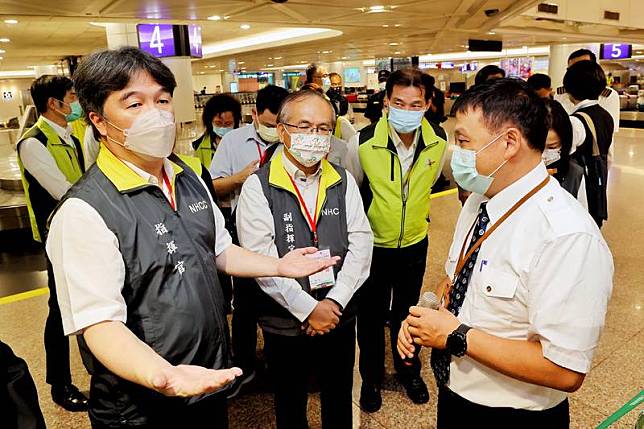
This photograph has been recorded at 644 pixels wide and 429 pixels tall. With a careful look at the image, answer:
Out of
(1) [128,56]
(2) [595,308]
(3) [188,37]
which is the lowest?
(2) [595,308]

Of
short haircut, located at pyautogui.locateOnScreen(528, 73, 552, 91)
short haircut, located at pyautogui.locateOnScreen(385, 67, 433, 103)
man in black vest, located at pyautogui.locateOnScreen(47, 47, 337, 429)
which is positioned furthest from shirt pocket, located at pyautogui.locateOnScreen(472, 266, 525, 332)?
short haircut, located at pyautogui.locateOnScreen(528, 73, 552, 91)

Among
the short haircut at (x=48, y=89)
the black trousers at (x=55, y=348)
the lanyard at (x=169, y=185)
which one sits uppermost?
the short haircut at (x=48, y=89)

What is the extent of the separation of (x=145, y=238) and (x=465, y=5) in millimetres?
7115

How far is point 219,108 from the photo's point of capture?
3.63 metres

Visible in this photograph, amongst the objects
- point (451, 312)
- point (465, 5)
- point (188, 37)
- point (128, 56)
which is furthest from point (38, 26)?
point (451, 312)

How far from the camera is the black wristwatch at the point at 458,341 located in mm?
1218

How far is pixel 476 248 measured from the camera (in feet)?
4.36

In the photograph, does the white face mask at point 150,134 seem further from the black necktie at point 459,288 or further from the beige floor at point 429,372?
the beige floor at point 429,372

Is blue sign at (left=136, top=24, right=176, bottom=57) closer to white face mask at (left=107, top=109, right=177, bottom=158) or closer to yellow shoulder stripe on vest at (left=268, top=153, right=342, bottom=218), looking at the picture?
yellow shoulder stripe on vest at (left=268, top=153, right=342, bottom=218)

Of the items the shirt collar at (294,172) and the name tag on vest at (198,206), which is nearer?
the name tag on vest at (198,206)

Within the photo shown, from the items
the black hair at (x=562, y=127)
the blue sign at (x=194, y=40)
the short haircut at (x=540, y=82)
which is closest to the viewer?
the black hair at (x=562, y=127)

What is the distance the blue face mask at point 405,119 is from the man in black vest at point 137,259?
3.96ft

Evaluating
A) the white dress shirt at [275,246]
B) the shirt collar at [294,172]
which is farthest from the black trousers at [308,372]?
the shirt collar at [294,172]

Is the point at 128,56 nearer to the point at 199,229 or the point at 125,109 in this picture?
the point at 125,109
